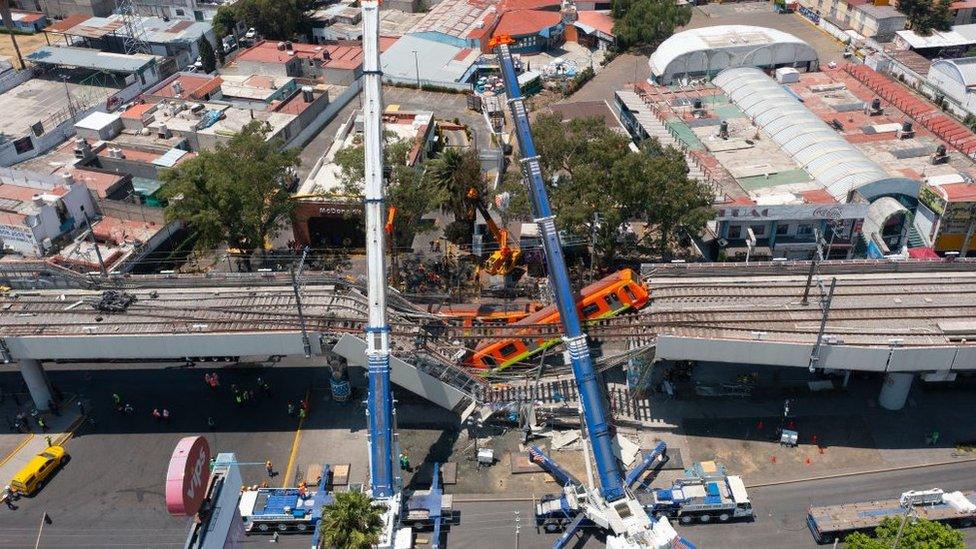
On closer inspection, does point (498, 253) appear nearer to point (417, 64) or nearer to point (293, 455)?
point (293, 455)

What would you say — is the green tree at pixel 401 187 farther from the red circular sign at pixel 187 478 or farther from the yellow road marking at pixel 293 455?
the red circular sign at pixel 187 478

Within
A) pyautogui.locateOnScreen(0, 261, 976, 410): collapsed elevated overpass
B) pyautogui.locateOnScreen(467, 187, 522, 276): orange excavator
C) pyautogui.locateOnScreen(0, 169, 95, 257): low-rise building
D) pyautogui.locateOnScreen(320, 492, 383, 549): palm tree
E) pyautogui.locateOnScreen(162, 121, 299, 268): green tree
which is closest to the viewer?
pyautogui.locateOnScreen(320, 492, 383, 549): palm tree

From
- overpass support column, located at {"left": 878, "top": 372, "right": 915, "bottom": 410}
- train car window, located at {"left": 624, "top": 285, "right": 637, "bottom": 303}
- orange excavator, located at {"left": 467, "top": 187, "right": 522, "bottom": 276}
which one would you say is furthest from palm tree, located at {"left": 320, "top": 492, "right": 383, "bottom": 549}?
overpass support column, located at {"left": 878, "top": 372, "right": 915, "bottom": 410}

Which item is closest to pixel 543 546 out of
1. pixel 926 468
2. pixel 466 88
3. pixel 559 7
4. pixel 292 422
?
pixel 292 422

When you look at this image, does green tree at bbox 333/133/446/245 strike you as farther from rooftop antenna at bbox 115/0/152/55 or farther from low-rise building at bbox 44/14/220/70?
rooftop antenna at bbox 115/0/152/55

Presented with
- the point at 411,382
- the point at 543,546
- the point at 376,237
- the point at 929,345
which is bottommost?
the point at 543,546

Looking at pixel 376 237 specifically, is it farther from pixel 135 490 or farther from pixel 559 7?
pixel 559 7

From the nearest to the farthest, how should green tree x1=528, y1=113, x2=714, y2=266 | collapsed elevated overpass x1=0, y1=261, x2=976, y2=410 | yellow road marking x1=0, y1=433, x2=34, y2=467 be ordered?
1. collapsed elevated overpass x1=0, y1=261, x2=976, y2=410
2. yellow road marking x1=0, y1=433, x2=34, y2=467
3. green tree x1=528, y1=113, x2=714, y2=266
